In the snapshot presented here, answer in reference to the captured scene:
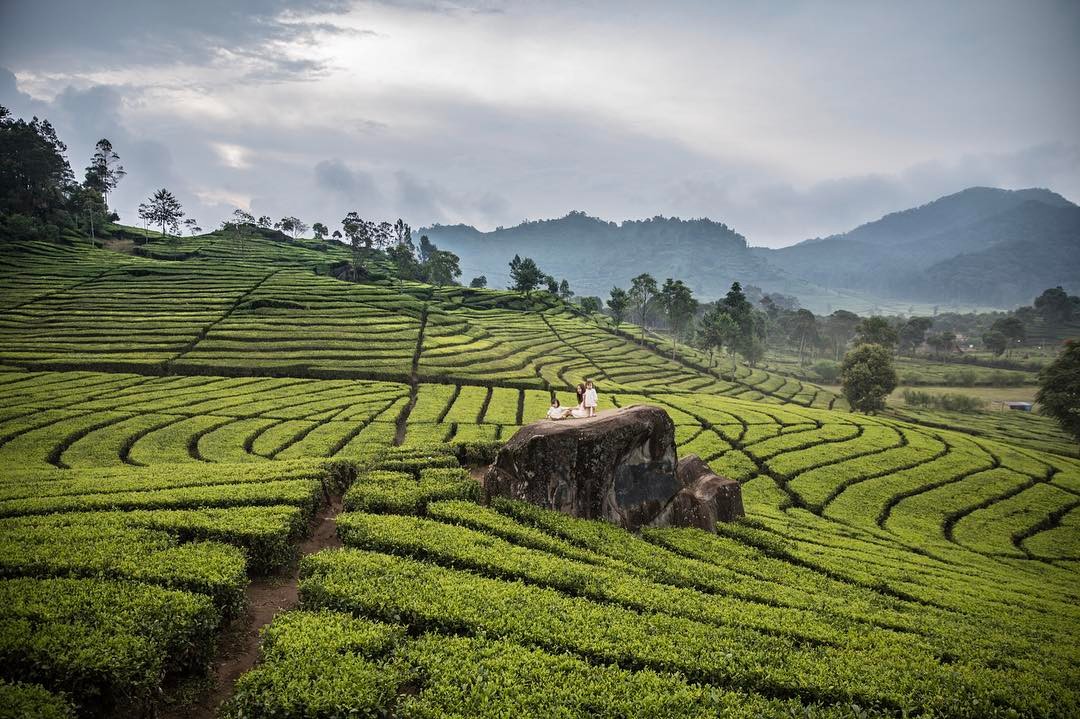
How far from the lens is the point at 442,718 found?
23.5 feet

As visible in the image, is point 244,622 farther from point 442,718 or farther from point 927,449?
point 927,449

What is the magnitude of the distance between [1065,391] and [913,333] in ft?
317

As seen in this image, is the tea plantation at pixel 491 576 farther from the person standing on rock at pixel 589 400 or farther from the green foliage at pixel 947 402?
the green foliage at pixel 947 402

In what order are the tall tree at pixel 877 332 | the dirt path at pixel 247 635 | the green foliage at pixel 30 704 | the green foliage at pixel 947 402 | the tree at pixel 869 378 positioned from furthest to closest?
the tall tree at pixel 877 332 → the green foliage at pixel 947 402 → the tree at pixel 869 378 → the dirt path at pixel 247 635 → the green foliage at pixel 30 704

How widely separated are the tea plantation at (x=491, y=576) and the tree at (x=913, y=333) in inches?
4336

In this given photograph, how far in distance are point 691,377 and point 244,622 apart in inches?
2603

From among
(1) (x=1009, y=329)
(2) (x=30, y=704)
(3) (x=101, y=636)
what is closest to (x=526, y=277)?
(3) (x=101, y=636)

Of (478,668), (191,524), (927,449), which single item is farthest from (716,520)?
(927,449)

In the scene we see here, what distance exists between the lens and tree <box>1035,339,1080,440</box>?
46656 millimetres

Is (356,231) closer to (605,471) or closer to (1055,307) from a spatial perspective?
(605,471)

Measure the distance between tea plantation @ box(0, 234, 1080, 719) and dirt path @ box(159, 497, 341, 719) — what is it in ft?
0.87

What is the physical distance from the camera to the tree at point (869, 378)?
62250 millimetres

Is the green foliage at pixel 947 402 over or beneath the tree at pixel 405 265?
beneath

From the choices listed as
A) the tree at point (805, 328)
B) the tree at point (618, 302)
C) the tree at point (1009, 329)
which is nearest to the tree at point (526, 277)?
the tree at point (618, 302)
